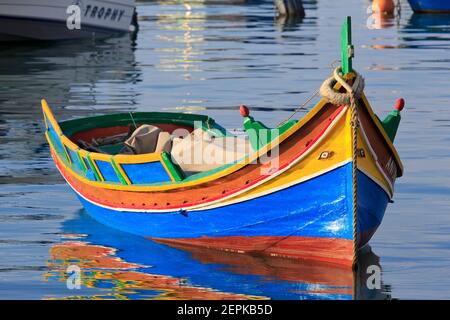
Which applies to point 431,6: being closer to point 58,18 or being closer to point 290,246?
point 58,18

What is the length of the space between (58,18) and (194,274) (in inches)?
1104

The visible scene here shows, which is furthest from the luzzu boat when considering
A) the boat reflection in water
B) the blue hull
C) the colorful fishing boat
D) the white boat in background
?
the colorful fishing boat

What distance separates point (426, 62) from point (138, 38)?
13.2 metres

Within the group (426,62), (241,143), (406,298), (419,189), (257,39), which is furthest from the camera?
(257,39)

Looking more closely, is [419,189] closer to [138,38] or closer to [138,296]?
[138,296]

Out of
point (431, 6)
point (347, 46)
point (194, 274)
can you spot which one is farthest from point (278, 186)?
point (431, 6)

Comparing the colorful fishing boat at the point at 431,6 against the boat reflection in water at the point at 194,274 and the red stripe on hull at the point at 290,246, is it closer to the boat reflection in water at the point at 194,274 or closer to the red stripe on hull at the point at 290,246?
the boat reflection in water at the point at 194,274

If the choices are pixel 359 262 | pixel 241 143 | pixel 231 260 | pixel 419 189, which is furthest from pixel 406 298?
pixel 419 189

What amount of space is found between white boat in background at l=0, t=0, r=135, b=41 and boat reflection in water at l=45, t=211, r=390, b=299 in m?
24.6

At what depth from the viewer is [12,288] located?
41.0ft

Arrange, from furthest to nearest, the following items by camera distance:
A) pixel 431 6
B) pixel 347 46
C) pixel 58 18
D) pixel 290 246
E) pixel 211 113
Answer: pixel 431 6, pixel 58 18, pixel 211 113, pixel 290 246, pixel 347 46

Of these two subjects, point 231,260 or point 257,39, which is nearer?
point 231,260

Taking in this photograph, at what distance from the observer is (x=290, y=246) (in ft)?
44.1

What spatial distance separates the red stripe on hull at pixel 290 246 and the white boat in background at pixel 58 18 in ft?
83.4
